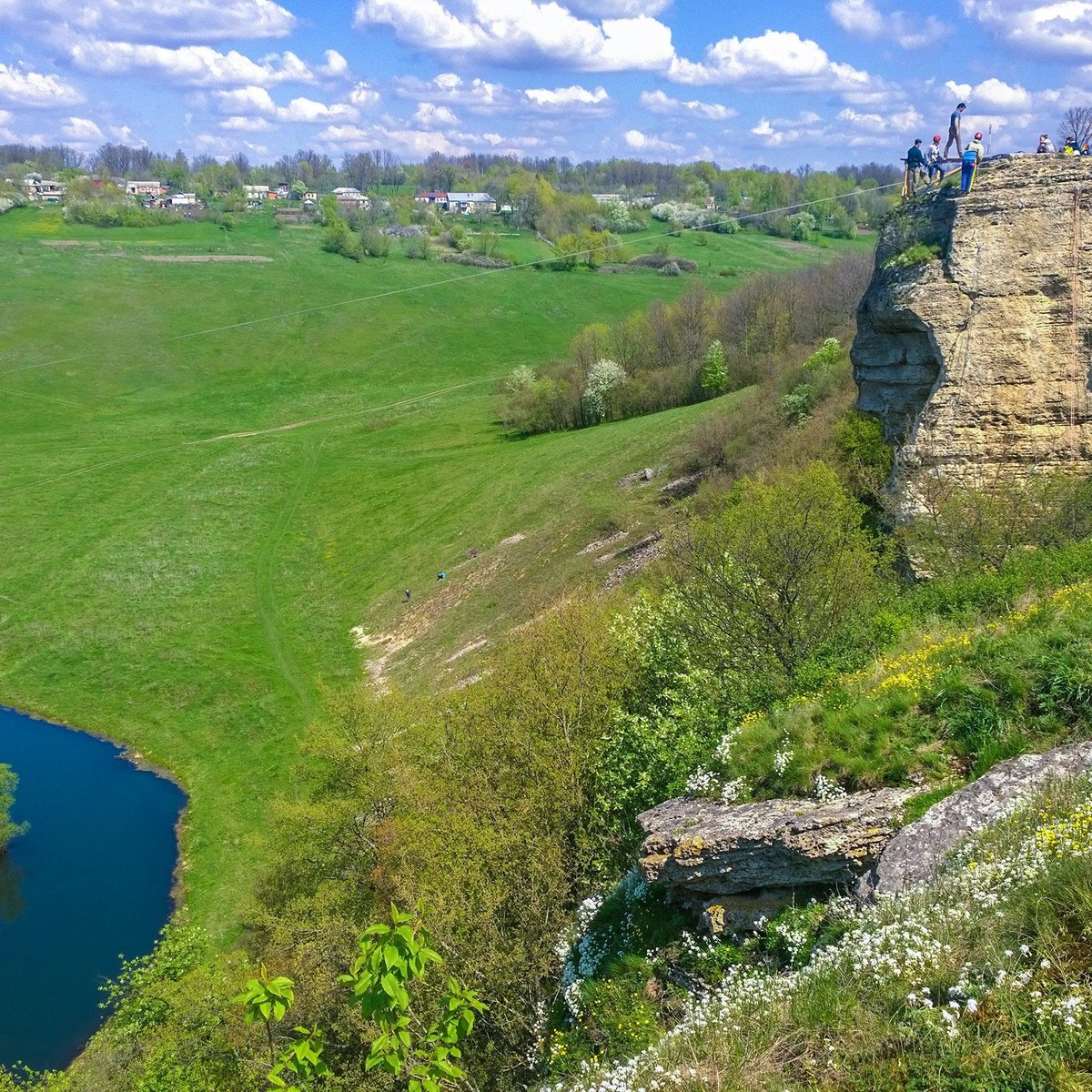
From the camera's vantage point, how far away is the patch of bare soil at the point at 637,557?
39.8 metres

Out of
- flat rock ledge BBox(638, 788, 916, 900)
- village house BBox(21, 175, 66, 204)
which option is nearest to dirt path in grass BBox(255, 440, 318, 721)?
flat rock ledge BBox(638, 788, 916, 900)

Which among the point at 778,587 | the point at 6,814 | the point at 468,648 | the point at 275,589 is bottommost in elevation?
the point at 6,814

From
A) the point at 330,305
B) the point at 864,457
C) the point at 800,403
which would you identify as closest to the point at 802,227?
the point at 330,305

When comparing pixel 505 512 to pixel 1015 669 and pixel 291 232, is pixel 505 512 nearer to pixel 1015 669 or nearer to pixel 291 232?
pixel 1015 669

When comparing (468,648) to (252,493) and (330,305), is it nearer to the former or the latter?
(252,493)

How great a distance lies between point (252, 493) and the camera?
6750 centimetres

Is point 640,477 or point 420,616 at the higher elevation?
point 640,477

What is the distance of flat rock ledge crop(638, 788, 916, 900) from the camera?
9.74 metres

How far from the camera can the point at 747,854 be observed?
10195mm

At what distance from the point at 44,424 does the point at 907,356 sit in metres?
84.8

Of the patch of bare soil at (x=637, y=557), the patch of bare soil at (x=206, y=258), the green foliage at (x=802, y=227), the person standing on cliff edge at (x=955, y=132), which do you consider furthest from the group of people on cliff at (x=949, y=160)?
the green foliage at (x=802, y=227)

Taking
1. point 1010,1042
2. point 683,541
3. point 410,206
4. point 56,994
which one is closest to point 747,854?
point 1010,1042

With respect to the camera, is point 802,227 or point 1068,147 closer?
point 1068,147

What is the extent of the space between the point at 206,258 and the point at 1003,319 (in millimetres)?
130394
